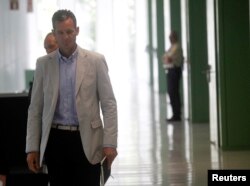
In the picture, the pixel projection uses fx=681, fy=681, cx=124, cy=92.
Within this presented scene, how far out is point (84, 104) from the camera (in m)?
4.14

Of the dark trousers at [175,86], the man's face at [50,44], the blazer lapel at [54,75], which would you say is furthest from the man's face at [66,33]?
the dark trousers at [175,86]

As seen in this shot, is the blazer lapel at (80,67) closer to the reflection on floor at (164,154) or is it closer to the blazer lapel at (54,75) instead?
the blazer lapel at (54,75)

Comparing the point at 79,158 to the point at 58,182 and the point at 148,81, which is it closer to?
the point at 58,182

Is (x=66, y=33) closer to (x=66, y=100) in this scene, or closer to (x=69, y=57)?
(x=69, y=57)

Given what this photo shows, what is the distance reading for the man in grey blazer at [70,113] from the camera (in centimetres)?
413

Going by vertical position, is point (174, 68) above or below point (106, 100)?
below

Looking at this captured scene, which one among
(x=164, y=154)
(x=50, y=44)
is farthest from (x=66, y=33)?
(x=164, y=154)

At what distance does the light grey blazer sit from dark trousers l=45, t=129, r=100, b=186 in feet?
0.18

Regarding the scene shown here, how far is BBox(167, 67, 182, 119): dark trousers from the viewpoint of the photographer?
1295cm

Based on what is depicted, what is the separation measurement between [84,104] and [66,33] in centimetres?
44

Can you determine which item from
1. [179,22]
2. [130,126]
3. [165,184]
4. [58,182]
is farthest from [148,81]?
[58,182]

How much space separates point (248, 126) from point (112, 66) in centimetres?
1339

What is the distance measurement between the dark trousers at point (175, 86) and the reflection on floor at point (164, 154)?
1.28 ft

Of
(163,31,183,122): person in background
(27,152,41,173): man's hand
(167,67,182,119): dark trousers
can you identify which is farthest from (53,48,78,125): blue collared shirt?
(167,67,182,119): dark trousers
